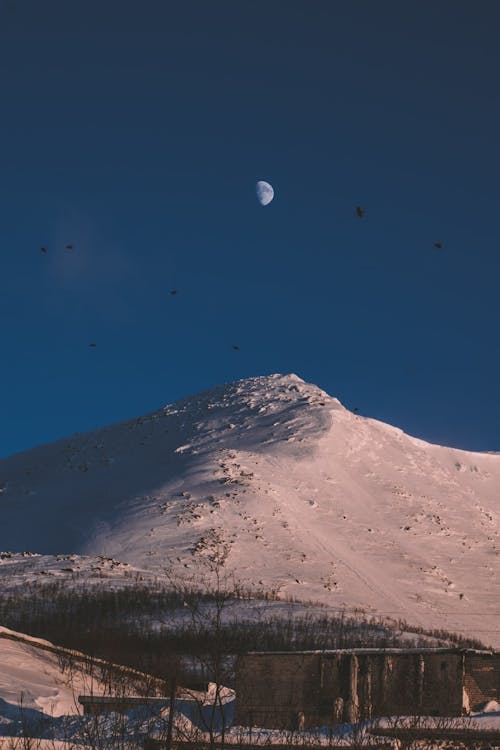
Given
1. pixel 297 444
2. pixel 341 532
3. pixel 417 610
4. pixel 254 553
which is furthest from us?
pixel 297 444

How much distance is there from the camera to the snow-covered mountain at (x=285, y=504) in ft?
307

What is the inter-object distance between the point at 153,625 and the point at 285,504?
3887 cm

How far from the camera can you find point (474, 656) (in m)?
31.3

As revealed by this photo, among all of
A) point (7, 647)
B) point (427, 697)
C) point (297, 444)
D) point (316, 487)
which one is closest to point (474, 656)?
point (427, 697)

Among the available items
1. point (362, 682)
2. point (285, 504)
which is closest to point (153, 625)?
point (285, 504)

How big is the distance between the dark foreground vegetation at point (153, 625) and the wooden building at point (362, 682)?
29.1 m

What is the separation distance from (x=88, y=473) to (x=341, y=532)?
4028 centimetres

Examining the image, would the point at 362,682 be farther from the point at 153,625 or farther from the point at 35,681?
the point at 153,625

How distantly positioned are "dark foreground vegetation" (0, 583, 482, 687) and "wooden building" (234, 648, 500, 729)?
29137mm

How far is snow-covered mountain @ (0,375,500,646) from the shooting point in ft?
307

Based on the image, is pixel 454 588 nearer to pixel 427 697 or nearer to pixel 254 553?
pixel 254 553

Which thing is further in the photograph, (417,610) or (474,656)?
(417,610)

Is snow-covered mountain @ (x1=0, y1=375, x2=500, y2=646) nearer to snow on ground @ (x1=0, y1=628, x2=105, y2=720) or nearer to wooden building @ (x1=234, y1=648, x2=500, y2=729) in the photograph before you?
snow on ground @ (x1=0, y1=628, x2=105, y2=720)

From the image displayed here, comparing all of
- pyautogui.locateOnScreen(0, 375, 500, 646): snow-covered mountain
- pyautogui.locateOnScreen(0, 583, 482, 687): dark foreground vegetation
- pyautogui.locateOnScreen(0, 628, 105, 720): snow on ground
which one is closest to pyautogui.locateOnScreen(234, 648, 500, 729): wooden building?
pyautogui.locateOnScreen(0, 628, 105, 720): snow on ground
